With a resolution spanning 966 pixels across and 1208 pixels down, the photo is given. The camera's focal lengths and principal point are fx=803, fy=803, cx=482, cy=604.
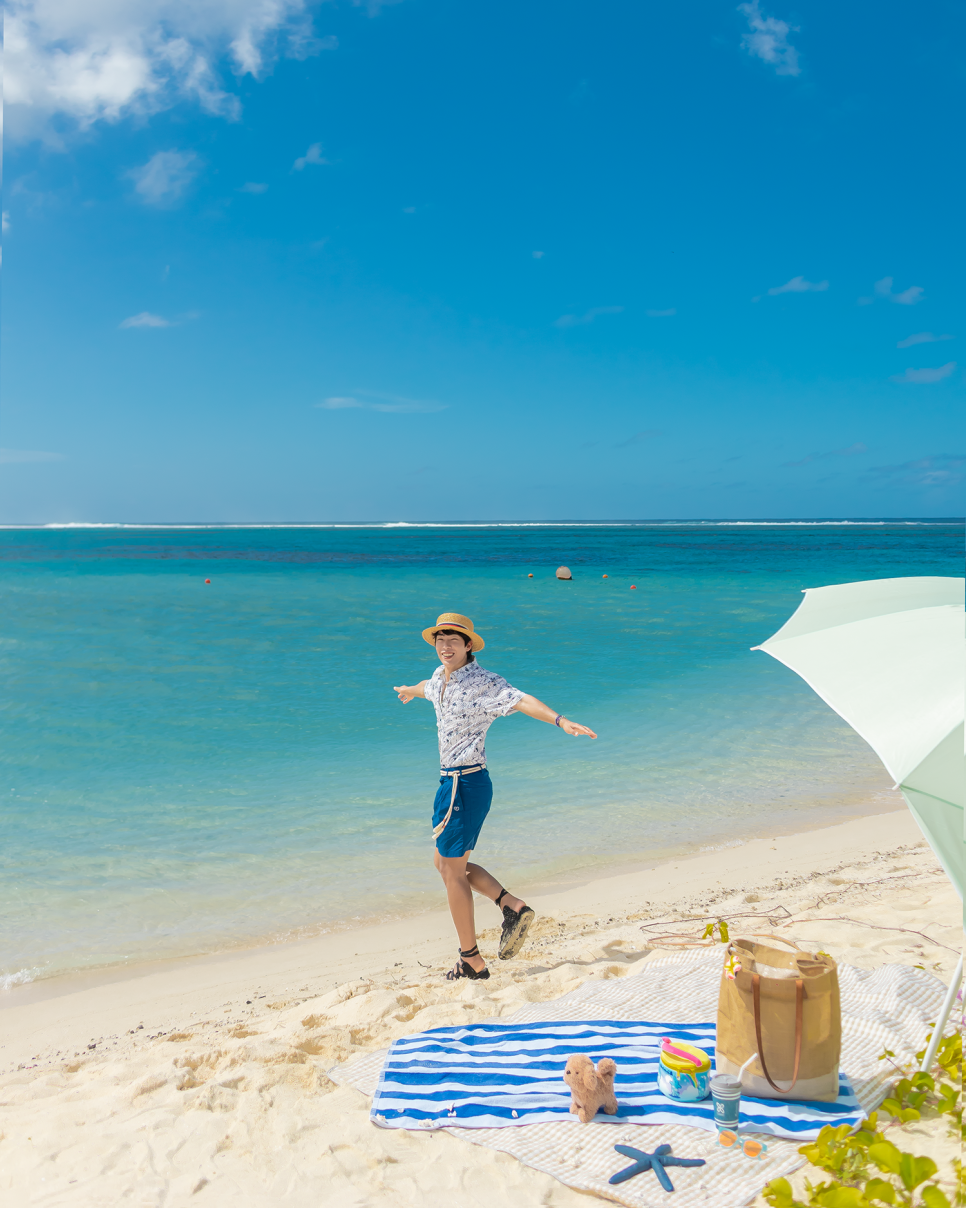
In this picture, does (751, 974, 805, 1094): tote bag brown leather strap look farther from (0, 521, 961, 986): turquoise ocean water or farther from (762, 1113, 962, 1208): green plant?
(0, 521, 961, 986): turquoise ocean water

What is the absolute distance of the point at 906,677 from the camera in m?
2.86

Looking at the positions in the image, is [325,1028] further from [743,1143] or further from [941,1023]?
[941,1023]

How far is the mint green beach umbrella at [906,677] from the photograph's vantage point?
2.55 meters

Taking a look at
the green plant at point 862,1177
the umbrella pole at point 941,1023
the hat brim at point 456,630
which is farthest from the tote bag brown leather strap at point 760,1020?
the hat brim at point 456,630

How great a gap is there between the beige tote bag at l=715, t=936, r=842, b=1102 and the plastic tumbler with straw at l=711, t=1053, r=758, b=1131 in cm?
21

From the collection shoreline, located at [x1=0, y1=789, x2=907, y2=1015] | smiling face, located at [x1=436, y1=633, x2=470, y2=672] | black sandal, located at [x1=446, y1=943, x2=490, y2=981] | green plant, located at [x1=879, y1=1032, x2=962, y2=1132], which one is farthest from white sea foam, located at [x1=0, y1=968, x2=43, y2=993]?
green plant, located at [x1=879, y1=1032, x2=962, y2=1132]

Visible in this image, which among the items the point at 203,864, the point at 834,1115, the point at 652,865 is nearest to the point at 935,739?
the point at 834,1115

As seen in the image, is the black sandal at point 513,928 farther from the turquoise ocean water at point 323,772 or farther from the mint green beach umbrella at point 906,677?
the mint green beach umbrella at point 906,677

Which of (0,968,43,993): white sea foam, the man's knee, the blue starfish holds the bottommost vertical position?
(0,968,43,993): white sea foam

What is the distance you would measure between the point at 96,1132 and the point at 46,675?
1443cm

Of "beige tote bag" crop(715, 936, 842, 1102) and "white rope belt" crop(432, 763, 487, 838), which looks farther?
"white rope belt" crop(432, 763, 487, 838)

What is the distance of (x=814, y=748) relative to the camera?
35.1ft

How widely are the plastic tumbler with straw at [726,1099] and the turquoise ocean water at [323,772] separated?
11.2 feet

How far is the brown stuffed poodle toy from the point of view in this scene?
10.6 feet
